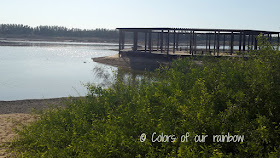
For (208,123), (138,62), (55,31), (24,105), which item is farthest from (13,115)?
(55,31)

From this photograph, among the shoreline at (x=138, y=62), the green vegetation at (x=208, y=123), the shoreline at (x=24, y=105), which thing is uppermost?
the green vegetation at (x=208, y=123)

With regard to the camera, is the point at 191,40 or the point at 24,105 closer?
the point at 24,105

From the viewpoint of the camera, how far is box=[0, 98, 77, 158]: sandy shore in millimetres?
8790

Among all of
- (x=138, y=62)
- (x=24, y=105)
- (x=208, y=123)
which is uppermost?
(x=208, y=123)

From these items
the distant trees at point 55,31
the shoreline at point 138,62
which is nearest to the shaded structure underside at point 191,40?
the shoreline at point 138,62

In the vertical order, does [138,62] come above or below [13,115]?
above

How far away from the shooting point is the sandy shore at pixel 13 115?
8790 mm

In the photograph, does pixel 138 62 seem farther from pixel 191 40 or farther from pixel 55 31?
pixel 55 31

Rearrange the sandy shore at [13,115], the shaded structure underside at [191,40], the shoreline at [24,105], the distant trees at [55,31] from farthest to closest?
the distant trees at [55,31], the shaded structure underside at [191,40], the shoreline at [24,105], the sandy shore at [13,115]

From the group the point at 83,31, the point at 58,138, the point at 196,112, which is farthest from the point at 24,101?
the point at 83,31

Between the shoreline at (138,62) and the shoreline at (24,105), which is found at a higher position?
the shoreline at (138,62)

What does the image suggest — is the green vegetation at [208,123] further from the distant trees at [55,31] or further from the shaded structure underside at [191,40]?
the distant trees at [55,31]

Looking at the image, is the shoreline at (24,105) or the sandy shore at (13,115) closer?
the sandy shore at (13,115)

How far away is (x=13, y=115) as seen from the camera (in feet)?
40.8
